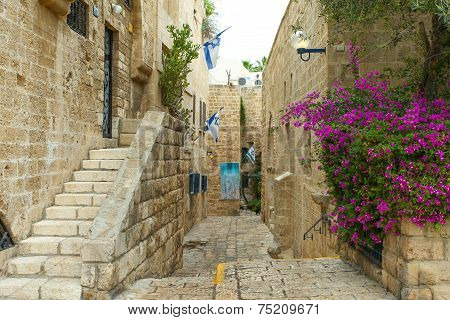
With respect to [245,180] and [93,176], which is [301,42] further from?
[245,180]

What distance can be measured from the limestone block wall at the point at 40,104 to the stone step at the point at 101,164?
5.0 inches

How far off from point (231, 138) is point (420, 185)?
65.5 feet

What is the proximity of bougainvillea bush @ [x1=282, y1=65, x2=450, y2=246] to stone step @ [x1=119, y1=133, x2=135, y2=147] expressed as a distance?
3.88 meters

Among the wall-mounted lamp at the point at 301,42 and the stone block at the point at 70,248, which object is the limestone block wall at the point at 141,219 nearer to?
the stone block at the point at 70,248

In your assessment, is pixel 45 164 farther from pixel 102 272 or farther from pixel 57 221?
pixel 102 272

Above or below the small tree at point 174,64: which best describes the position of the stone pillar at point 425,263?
below

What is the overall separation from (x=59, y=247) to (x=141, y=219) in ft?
3.15

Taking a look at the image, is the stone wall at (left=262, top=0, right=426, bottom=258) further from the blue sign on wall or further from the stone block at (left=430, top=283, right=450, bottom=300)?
the blue sign on wall

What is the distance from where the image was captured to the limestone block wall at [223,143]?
23.2 m

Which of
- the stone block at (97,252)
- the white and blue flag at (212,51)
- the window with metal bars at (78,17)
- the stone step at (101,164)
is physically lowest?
the stone block at (97,252)

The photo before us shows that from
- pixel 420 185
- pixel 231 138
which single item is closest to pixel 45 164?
pixel 420 185

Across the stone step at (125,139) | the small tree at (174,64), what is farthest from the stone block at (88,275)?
the small tree at (174,64)

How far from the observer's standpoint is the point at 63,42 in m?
5.94
